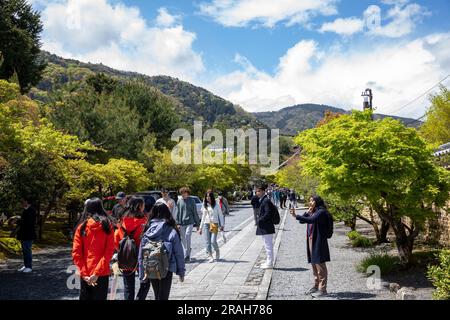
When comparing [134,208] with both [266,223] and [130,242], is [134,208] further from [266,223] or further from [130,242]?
[266,223]

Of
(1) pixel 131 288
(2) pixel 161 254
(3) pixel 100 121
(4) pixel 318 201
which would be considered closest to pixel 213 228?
(4) pixel 318 201

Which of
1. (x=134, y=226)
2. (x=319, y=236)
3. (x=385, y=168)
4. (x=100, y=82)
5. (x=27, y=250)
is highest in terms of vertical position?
(x=100, y=82)

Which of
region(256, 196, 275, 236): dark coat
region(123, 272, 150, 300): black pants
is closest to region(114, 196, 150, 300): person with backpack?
region(123, 272, 150, 300): black pants

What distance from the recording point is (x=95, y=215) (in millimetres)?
5051

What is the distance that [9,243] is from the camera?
12.7m

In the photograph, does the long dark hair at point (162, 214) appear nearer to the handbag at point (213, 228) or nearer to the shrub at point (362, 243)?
the handbag at point (213, 228)

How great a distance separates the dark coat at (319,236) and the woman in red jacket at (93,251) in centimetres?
341

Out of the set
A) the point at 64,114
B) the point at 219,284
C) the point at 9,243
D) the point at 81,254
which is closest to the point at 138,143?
the point at 64,114

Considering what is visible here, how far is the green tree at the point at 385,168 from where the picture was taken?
325 inches

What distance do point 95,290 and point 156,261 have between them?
2.42ft

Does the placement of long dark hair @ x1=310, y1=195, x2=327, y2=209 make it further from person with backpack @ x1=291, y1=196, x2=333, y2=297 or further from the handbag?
the handbag

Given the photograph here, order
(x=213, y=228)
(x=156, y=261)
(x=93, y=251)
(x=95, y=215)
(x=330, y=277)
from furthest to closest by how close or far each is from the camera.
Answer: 1. (x=213, y=228)
2. (x=330, y=277)
3. (x=156, y=261)
4. (x=95, y=215)
5. (x=93, y=251)

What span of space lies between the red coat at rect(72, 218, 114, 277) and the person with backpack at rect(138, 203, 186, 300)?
1.55ft

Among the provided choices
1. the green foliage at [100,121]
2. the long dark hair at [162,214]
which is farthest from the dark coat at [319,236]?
the green foliage at [100,121]
